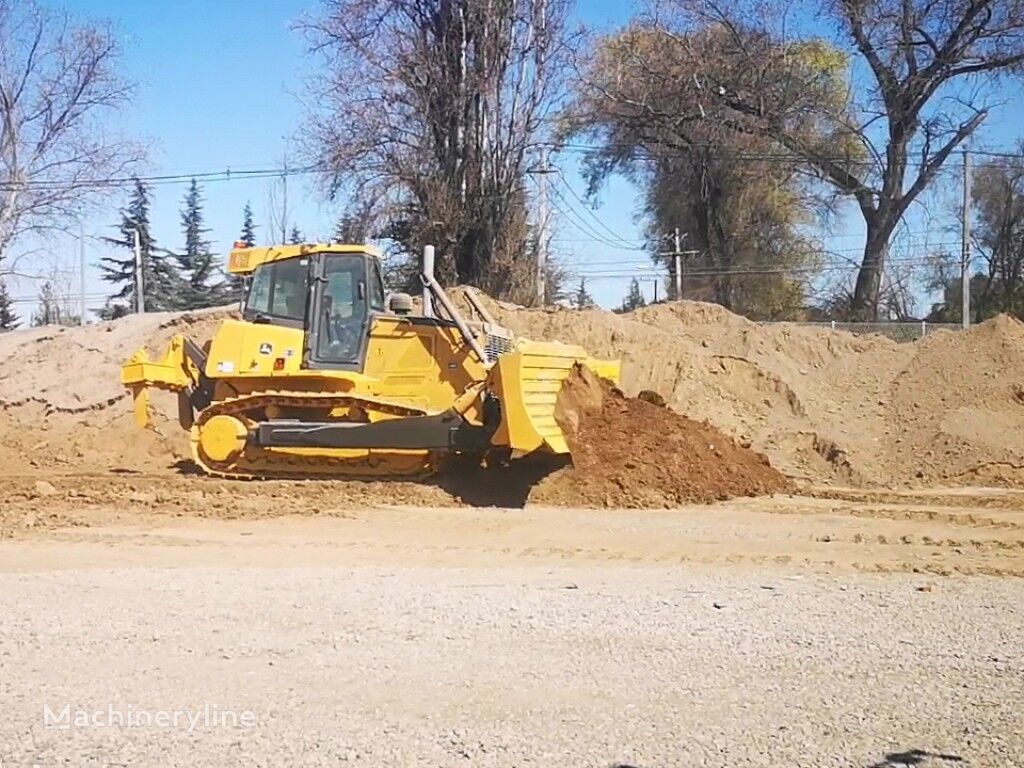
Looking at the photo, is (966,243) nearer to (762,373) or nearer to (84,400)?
(762,373)

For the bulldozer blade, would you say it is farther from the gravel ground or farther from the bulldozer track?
the gravel ground

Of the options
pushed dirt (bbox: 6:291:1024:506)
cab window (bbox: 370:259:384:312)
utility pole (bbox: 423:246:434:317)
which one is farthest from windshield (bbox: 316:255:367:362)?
pushed dirt (bbox: 6:291:1024:506)

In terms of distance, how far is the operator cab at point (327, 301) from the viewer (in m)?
13.3

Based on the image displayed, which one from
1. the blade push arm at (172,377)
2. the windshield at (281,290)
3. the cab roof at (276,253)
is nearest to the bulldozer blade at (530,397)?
the cab roof at (276,253)

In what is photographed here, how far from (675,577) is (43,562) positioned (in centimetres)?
504

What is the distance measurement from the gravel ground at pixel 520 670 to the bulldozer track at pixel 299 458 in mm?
4812

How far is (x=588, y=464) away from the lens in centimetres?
1236

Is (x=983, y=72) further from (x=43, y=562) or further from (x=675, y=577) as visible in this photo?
(x=43, y=562)

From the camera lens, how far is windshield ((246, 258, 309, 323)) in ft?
44.2

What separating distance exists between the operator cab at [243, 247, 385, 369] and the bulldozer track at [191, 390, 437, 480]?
45cm

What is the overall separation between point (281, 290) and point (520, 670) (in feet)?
28.5

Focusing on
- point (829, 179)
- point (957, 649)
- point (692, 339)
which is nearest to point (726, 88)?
point (829, 179)

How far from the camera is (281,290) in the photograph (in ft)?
44.5

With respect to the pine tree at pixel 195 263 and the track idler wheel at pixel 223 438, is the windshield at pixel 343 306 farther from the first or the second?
the pine tree at pixel 195 263
